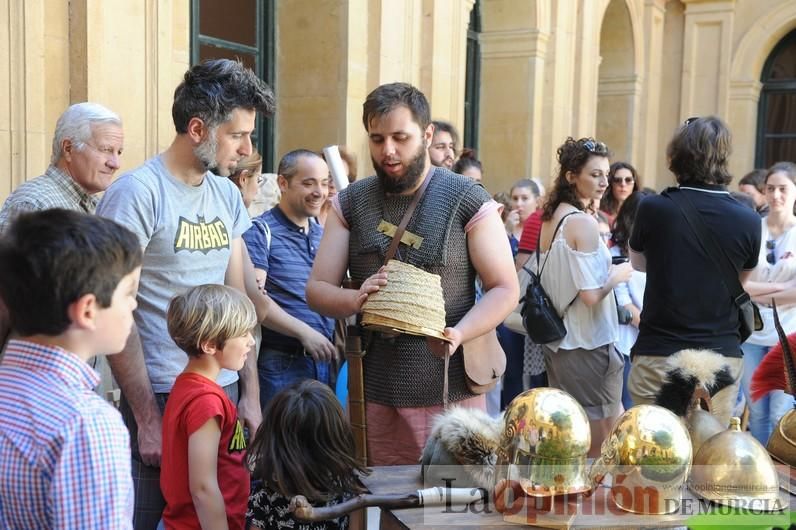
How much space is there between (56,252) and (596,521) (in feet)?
4.35

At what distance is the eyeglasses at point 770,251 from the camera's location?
5.70 metres

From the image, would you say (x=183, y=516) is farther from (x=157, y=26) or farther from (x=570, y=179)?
(x=157, y=26)

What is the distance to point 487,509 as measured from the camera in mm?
2199

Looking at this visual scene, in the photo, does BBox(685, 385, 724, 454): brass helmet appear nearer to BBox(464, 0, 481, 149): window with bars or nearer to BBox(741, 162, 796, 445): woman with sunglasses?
BBox(741, 162, 796, 445): woman with sunglasses

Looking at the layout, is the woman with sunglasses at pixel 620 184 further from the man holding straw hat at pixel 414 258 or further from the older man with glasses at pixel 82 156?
the older man with glasses at pixel 82 156

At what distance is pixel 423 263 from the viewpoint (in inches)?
118

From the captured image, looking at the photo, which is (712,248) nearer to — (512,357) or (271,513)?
(271,513)

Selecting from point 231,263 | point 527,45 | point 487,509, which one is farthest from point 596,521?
point 527,45

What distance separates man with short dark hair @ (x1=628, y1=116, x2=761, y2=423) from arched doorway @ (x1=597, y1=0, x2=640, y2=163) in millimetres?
10895

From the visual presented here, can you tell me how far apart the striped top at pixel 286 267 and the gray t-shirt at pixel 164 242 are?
115 centimetres

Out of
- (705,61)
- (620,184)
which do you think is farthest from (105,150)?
(705,61)

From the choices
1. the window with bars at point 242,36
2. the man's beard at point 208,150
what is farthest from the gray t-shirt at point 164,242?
the window with bars at point 242,36

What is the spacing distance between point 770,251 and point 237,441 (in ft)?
13.6

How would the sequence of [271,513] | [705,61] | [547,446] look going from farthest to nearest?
1. [705,61]
2. [271,513]
3. [547,446]
